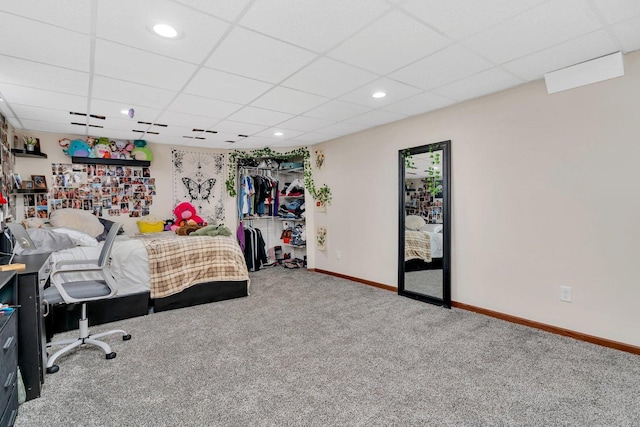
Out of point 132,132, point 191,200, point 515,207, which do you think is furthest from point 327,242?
point 132,132

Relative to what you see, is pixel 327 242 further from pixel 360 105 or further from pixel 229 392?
pixel 229 392

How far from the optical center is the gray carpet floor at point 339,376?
1.76 metres

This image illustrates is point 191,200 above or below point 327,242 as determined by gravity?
above

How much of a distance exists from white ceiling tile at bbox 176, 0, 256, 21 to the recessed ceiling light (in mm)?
293

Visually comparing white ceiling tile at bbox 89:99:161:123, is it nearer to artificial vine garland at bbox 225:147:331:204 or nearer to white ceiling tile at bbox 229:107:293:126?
white ceiling tile at bbox 229:107:293:126

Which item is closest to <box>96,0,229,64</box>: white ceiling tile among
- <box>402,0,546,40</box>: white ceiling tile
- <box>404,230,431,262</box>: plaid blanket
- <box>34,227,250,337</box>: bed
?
<box>402,0,546,40</box>: white ceiling tile

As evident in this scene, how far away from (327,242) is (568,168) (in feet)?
11.4

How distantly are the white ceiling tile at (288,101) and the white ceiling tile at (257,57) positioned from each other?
13.7 inches

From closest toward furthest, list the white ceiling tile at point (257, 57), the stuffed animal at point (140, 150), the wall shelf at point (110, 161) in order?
the white ceiling tile at point (257, 57) → the wall shelf at point (110, 161) → the stuffed animal at point (140, 150)

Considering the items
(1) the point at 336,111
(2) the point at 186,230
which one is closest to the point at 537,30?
(1) the point at 336,111

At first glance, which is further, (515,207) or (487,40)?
(515,207)

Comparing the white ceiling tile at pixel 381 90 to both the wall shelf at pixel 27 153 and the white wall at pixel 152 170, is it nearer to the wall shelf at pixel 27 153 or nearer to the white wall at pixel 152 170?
the white wall at pixel 152 170

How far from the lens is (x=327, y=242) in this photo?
212 inches

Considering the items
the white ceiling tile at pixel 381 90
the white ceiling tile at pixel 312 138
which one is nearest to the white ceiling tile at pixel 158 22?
the white ceiling tile at pixel 381 90
